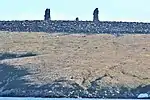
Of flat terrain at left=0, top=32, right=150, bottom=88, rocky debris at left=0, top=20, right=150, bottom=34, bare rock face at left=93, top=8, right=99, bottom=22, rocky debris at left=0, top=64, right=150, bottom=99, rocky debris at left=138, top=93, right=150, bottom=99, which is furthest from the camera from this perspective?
bare rock face at left=93, top=8, right=99, bottom=22

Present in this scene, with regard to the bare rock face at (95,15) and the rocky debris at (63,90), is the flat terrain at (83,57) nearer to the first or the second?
the rocky debris at (63,90)

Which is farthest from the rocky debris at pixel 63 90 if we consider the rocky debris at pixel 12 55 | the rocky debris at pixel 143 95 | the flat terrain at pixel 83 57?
the rocky debris at pixel 12 55

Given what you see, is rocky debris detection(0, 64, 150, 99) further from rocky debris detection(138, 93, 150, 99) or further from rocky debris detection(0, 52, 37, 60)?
rocky debris detection(0, 52, 37, 60)

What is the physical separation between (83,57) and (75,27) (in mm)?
14159

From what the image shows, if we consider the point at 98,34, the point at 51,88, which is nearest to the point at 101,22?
the point at 98,34

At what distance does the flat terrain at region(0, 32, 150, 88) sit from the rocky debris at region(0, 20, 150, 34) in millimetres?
1219

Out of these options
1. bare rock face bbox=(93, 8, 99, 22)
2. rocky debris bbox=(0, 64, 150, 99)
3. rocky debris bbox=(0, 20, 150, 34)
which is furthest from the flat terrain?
bare rock face bbox=(93, 8, 99, 22)

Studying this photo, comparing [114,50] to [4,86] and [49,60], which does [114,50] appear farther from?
[4,86]

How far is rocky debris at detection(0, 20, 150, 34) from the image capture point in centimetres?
15025

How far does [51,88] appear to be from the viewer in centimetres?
11912

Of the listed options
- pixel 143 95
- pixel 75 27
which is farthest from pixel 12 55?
pixel 143 95

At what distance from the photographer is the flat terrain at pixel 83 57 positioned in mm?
123562

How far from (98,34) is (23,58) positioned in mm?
18017

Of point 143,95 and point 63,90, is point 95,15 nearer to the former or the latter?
point 63,90
